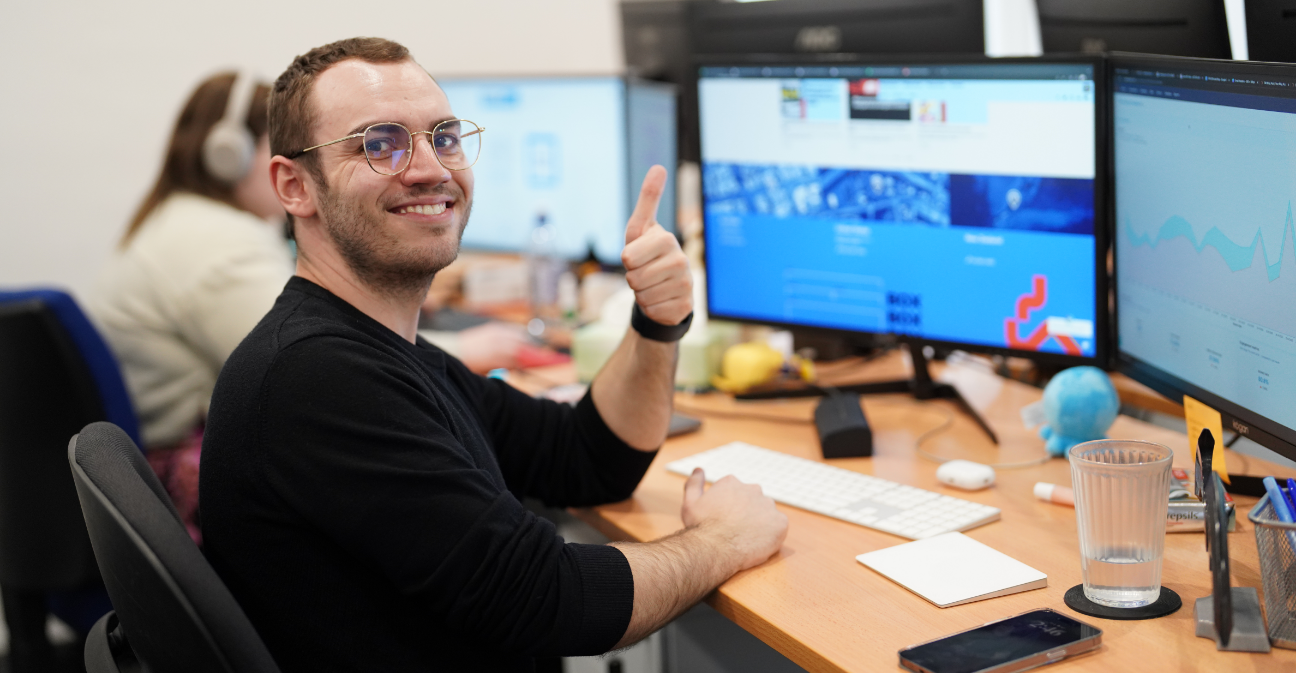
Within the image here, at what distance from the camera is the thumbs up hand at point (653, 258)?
1.33 metres

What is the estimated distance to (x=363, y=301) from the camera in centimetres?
119

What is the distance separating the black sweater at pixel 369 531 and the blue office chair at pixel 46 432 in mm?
724

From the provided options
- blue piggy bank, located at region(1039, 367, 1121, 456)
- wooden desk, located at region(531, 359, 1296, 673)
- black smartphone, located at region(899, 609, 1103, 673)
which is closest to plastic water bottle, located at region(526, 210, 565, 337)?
wooden desk, located at region(531, 359, 1296, 673)

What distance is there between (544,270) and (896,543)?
143cm

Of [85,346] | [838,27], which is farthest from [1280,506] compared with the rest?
[85,346]

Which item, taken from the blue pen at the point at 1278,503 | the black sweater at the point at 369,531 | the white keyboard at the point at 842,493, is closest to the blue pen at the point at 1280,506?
the blue pen at the point at 1278,503

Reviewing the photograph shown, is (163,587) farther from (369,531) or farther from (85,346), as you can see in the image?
(85,346)

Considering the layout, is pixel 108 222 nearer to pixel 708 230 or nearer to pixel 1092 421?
pixel 708 230

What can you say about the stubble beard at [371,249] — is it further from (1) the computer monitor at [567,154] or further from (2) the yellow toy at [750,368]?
(1) the computer monitor at [567,154]

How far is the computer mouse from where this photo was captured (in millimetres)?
1325

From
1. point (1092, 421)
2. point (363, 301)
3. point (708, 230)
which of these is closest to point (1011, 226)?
point (1092, 421)

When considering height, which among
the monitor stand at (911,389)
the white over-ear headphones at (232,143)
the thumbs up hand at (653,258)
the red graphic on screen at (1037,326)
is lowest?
the monitor stand at (911,389)

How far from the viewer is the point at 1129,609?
0.99 metres

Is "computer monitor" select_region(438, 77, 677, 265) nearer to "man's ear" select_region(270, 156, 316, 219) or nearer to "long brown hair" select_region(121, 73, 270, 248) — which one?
"long brown hair" select_region(121, 73, 270, 248)
